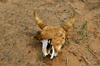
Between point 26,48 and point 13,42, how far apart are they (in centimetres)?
62

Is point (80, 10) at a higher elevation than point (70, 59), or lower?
higher

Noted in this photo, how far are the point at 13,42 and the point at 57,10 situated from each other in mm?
3075

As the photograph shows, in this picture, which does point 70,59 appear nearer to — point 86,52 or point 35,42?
point 86,52

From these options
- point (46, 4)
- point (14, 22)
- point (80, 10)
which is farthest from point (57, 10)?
point (14, 22)

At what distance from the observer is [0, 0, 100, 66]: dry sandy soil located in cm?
309

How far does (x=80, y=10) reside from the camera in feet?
17.4

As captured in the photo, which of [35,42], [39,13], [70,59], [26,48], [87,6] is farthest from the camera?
[87,6]

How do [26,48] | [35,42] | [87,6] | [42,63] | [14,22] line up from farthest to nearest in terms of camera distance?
[87,6]
[14,22]
[35,42]
[26,48]
[42,63]

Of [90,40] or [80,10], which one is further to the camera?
[80,10]

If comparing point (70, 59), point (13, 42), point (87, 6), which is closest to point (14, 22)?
point (13, 42)

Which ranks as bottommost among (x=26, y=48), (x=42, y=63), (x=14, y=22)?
(x=42, y=63)

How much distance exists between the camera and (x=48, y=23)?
14.7ft

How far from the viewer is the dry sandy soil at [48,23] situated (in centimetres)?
309

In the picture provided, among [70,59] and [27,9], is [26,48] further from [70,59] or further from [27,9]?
[27,9]
